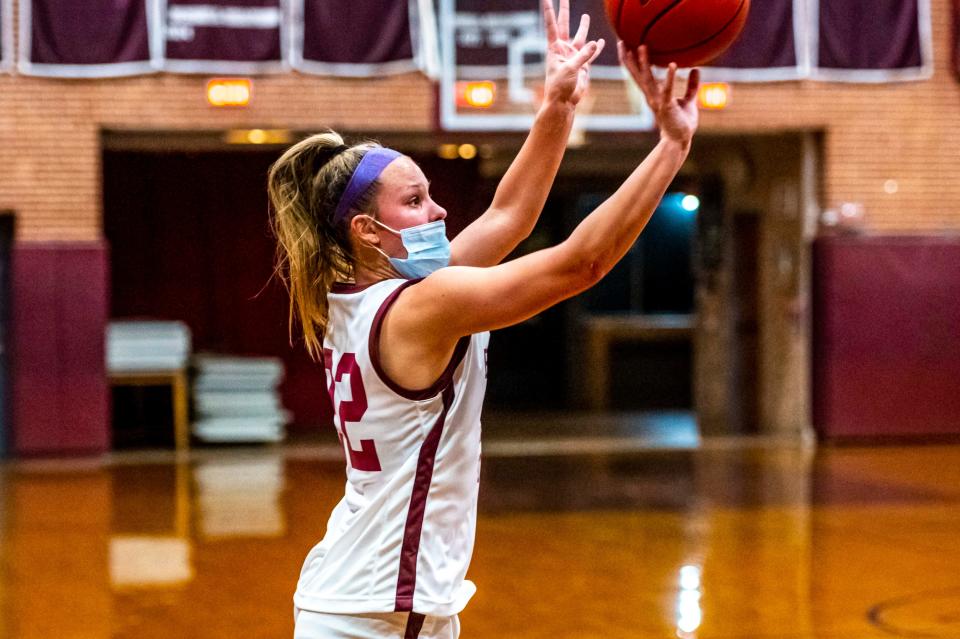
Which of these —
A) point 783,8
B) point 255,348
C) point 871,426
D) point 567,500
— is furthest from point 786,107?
point 255,348

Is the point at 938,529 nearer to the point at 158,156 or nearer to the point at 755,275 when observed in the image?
the point at 755,275

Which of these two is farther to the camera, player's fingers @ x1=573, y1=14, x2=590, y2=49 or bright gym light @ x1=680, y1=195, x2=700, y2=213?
bright gym light @ x1=680, y1=195, x2=700, y2=213

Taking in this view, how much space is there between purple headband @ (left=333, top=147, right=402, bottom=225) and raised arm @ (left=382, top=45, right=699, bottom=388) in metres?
0.24

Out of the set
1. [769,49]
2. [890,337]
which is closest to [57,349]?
[769,49]

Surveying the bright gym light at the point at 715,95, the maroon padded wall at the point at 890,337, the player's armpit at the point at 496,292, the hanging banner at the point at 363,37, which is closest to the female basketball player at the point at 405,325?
the player's armpit at the point at 496,292

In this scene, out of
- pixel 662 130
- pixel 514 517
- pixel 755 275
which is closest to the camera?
pixel 662 130

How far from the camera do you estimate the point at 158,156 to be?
13031 millimetres

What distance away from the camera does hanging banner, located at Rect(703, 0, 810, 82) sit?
1095 centimetres

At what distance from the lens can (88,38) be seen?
1053cm

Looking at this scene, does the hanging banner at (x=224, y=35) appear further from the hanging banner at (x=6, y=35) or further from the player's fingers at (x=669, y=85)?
the player's fingers at (x=669, y=85)

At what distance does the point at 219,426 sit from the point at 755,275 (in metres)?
5.38

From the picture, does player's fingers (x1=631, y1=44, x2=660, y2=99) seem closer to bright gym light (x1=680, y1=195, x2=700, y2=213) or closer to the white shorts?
the white shorts

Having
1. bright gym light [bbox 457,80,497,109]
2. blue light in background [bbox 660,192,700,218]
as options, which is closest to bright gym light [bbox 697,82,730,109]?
bright gym light [bbox 457,80,497,109]

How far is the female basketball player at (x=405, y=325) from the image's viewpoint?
7.20 feet
